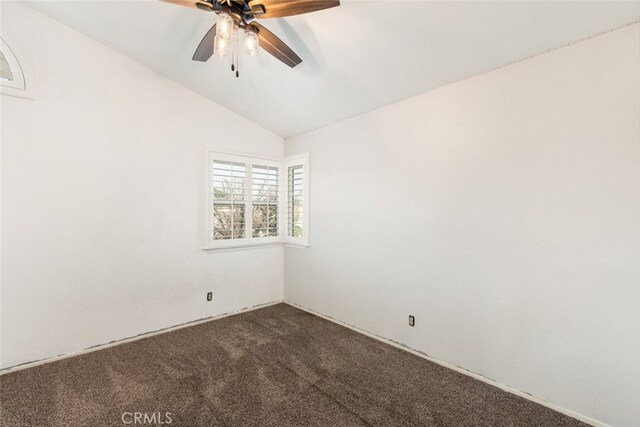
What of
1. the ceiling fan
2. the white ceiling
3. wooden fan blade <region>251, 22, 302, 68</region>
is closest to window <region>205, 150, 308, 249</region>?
the white ceiling

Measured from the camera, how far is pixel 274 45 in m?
1.95

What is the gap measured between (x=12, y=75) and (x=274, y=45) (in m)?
2.34

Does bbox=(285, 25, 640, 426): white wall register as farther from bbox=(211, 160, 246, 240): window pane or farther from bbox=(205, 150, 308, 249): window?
bbox=(211, 160, 246, 240): window pane

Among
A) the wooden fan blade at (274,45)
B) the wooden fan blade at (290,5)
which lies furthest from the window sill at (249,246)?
the wooden fan blade at (290,5)

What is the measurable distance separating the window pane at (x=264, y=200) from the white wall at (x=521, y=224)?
1.52 m

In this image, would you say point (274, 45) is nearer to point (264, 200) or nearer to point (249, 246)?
point (264, 200)

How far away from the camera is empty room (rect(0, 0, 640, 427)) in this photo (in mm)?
1860

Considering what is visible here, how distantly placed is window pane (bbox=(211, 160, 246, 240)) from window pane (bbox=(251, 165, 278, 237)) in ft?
0.59

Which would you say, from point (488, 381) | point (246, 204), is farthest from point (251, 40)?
point (488, 381)

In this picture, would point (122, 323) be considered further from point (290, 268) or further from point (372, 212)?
point (372, 212)

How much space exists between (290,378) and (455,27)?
290cm

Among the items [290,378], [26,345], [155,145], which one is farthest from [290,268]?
[26,345]

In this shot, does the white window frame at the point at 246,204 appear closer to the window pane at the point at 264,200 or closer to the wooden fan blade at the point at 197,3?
the window pane at the point at 264,200

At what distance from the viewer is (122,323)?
9.93ft
